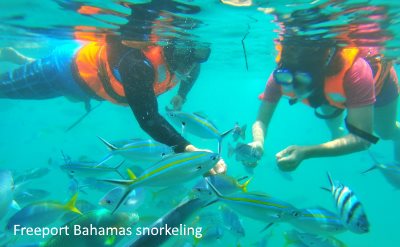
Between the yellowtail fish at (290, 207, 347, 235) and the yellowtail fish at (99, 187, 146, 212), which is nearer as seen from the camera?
the yellowtail fish at (99, 187, 146, 212)

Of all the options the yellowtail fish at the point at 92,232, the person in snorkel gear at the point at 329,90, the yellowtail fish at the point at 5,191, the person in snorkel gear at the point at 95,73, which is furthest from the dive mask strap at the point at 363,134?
the yellowtail fish at the point at 5,191

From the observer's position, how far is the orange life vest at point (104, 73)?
6.59 meters

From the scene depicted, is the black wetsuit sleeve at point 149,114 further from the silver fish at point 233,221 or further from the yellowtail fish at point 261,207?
the silver fish at point 233,221

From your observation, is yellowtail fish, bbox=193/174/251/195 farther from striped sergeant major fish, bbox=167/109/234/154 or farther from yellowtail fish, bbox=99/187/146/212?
yellowtail fish, bbox=99/187/146/212

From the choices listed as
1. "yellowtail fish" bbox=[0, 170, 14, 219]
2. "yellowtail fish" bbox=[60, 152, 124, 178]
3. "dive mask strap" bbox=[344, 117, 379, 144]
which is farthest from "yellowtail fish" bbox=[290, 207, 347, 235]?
"yellowtail fish" bbox=[0, 170, 14, 219]

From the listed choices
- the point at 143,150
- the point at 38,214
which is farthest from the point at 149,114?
the point at 38,214

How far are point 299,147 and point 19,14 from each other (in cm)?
952

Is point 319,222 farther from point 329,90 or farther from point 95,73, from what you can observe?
point 95,73

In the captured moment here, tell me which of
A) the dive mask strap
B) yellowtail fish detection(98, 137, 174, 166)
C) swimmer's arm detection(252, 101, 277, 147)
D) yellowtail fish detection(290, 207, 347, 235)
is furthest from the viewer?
swimmer's arm detection(252, 101, 277, 147)

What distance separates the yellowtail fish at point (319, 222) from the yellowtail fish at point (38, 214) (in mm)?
3328

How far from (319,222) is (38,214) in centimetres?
407

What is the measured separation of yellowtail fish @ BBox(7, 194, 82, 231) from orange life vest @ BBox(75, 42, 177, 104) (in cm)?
295

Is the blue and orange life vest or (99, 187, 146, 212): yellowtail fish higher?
the blue and orange life vest

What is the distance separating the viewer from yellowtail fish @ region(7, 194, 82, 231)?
13.8 ft
